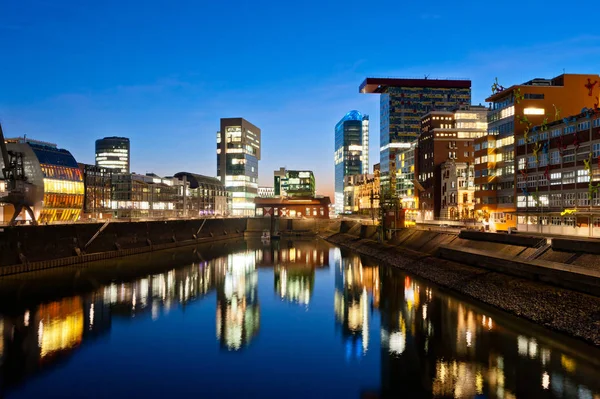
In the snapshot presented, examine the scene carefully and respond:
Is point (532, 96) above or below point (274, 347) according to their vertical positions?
above

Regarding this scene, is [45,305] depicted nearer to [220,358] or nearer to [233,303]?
[233,303]

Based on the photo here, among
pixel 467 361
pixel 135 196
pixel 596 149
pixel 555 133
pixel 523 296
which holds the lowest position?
pixel 467 361

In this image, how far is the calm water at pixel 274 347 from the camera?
29469 mm

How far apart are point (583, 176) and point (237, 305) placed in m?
56.7

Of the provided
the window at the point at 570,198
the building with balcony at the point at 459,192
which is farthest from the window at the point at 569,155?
the building with balcony at the point at 459,192

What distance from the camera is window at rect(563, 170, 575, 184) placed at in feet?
252

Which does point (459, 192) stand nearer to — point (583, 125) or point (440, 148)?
point (440, 148)

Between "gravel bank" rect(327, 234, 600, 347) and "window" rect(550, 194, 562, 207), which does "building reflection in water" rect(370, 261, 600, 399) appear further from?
"window" rect(550, 194, 562, 207)

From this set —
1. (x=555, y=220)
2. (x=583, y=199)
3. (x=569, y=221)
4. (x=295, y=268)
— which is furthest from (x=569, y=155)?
(x=295, y=268)

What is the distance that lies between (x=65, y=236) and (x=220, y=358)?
54.1m

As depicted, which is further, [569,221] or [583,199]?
[569,221]

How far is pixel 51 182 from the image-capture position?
108750mm

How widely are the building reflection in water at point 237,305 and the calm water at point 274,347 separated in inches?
11.6

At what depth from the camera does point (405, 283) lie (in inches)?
2598
